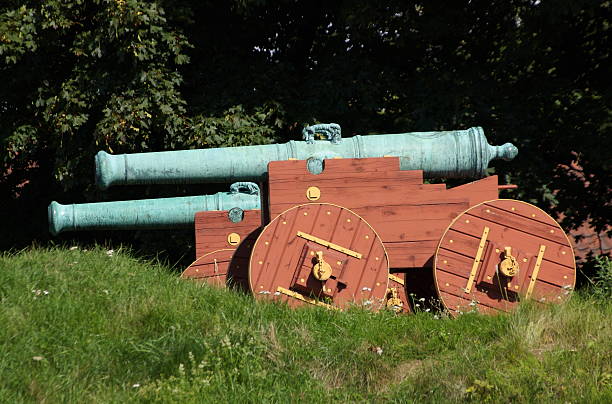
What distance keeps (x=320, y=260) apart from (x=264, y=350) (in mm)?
1304

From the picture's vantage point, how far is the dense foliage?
36.8 ft

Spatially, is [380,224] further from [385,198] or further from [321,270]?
[321,270]

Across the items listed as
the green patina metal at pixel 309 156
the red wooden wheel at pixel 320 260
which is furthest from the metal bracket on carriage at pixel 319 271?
the green patina metal at pixel 309 156

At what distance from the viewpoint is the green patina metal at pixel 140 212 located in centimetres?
942

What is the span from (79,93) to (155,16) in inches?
56.9

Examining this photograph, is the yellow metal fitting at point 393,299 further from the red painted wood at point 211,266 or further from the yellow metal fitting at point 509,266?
the red painted wood at point 211,266

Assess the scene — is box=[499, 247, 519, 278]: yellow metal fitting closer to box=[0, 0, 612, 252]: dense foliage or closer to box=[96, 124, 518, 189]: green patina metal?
box=[96, 124, 518, 189]: green patina metal

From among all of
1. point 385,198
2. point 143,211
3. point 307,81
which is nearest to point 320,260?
point 385,198

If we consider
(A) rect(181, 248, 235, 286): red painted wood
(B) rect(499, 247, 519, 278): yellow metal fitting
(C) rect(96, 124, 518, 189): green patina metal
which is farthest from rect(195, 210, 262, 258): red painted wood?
(B) rect(499, 247, 519, 278): yellow metal fitting

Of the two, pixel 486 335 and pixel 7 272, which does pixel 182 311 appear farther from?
pixel 486 335

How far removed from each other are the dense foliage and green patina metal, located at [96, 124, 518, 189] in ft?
11.0

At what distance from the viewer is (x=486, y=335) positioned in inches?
237

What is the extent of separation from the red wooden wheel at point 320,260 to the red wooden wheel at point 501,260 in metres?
0.52

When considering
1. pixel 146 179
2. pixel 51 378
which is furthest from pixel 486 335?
pixel 146 179
